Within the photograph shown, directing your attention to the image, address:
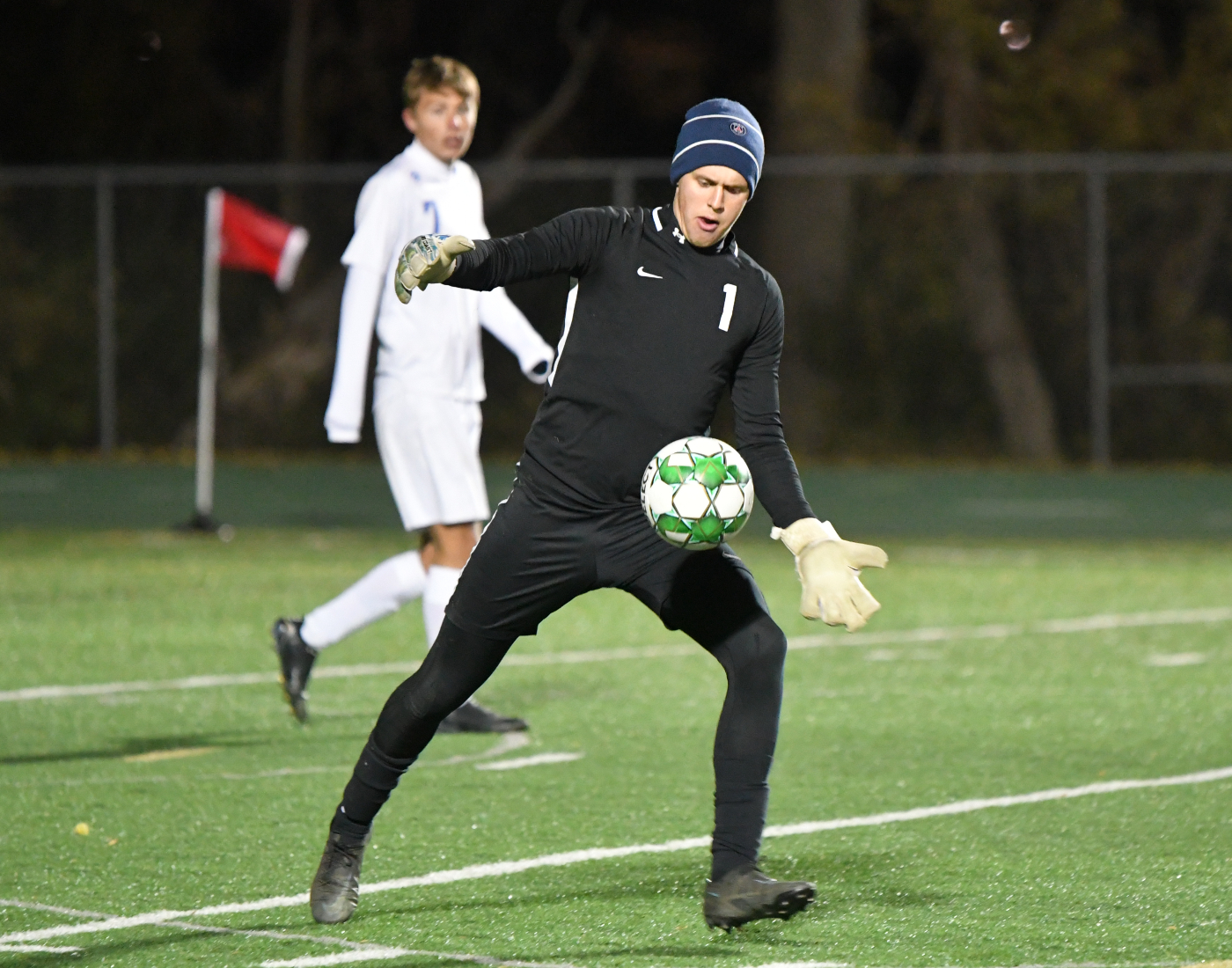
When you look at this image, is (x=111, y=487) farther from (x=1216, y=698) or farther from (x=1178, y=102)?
(x=1216, y=698)

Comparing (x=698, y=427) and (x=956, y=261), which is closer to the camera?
(x=698, y=427)

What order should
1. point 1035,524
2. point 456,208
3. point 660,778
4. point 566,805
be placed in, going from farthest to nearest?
point 1035,524
point 456,208
point 660,778
point 566,805

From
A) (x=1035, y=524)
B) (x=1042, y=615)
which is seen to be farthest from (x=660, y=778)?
(x=1035, y=524)

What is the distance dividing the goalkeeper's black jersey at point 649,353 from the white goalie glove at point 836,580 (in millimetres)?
235

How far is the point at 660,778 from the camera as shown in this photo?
25.7 ft

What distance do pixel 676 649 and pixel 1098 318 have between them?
1039 centimetres

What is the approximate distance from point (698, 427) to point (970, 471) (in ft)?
51.7

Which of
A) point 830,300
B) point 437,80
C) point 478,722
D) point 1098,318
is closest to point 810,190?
point 830,300

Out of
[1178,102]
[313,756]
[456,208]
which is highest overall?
[1178,102]

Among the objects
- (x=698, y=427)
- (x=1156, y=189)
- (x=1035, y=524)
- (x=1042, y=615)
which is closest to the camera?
(x=698, y=427)

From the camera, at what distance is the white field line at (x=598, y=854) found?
5.80m

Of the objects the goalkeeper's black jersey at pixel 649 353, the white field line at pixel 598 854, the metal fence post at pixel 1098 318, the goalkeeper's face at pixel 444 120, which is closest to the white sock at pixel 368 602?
the goalkeeper's face at pixel 444 120

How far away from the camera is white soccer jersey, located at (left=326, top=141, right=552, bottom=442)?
344 inches

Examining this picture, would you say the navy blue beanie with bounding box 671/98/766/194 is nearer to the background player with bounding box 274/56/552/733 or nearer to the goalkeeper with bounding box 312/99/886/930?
the goalkeeper with bounding box 312/99/886/930
